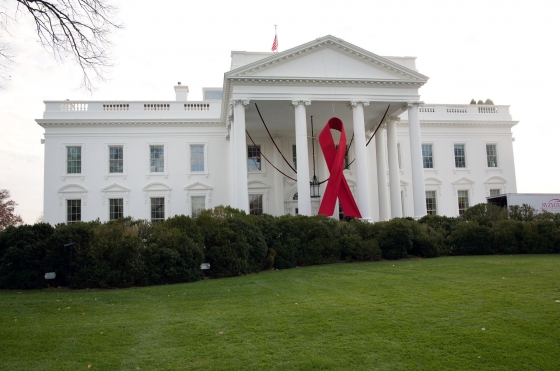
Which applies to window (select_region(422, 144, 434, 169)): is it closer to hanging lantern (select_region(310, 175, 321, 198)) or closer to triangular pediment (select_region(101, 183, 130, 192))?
hanging lantern (select_region(310, 175, 321, 198))

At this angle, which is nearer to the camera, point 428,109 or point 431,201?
point 431,201

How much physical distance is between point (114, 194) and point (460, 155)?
25.9 metres

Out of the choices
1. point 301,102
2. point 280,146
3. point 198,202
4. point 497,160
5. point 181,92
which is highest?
point 181,92

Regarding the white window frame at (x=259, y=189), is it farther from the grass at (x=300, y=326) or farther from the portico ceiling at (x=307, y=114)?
the grass at (x=300, y=326)

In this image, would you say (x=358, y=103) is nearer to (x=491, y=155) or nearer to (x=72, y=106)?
(x=491, y=155)

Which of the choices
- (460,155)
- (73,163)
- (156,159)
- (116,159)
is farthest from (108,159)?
(460,155)

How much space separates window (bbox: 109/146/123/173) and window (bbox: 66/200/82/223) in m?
3.13

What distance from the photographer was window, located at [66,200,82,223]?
29.5 m

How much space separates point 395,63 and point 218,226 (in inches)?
597

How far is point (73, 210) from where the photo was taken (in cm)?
2955

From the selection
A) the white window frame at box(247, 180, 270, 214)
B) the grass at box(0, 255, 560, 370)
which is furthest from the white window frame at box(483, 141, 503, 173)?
the grass at box(0, 255, 560, 370)

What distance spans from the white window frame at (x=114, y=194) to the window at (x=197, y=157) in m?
4.79

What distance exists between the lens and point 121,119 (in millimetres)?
29984

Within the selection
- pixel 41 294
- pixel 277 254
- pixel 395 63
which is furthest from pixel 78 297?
pixel 395 63
